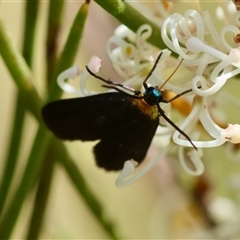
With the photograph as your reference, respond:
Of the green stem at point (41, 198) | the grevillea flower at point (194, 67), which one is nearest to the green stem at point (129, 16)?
the grevillea flower at point (194, 67)

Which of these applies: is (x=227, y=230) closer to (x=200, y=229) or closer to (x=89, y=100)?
(x=200, y=229)

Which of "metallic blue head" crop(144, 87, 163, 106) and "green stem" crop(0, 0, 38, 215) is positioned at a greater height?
"metallic blue head" crop(144, 87, 163, 106)

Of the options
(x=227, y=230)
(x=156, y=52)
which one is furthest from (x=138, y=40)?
(x=227, y=230)

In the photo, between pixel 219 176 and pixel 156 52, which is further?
pixel 219 176

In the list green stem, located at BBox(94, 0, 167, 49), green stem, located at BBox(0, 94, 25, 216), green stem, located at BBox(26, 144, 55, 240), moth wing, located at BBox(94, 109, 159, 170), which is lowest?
green stem, located at BBox(26, 144, 55, 240)

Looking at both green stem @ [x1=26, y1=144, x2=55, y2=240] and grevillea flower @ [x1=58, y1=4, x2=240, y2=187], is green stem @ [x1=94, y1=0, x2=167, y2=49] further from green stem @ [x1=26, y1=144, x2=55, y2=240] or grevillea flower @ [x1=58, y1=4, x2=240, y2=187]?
green stem @ [x1=26, y1=144, x2=55, y2=240]

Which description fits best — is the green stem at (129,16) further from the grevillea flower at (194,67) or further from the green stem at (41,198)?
the green stem at (41,198)

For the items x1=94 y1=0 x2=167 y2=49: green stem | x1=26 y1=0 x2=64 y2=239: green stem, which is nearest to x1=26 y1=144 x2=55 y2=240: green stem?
x1=26 y1=0 x2=64 y2=239: green stem

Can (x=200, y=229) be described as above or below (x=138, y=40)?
below
